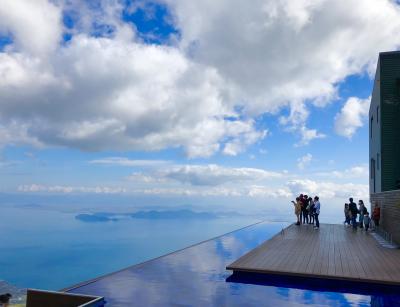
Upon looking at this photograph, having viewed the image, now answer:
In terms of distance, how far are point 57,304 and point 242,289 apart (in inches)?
160

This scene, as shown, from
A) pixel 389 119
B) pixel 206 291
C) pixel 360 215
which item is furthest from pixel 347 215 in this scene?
pixel 206 291

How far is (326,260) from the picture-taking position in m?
10.8

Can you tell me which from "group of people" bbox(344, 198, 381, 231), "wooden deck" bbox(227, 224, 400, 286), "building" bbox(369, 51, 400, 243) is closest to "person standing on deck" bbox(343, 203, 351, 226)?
"group of people" bbox(344, 198, 381, 231)

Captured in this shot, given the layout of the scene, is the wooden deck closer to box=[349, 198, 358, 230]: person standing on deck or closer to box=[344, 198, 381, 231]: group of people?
box=[344, 198, 381, 231]: group of people

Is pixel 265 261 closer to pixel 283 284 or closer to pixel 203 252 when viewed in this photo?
pixel 283 284

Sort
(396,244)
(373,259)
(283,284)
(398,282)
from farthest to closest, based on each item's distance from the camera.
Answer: (396,244) < (373,259) < (283,284) < (398,282)

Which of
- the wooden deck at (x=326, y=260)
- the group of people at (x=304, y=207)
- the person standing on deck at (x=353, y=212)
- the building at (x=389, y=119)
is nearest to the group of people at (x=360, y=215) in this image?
the person standing on deck at (x=353, y=212)

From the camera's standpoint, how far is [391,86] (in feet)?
64.5

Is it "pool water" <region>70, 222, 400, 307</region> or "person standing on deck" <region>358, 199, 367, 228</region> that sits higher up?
"person standing on deck" <region>358, 199, 367, 228</region>

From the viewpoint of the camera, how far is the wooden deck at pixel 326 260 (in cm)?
916

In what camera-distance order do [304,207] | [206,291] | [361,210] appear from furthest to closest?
[304,207], [361,210], [206,291]

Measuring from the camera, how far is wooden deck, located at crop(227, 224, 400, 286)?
30.1 feet

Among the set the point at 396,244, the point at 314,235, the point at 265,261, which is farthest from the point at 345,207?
the point at 265,261

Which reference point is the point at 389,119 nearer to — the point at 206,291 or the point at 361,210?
the point at 361,210
